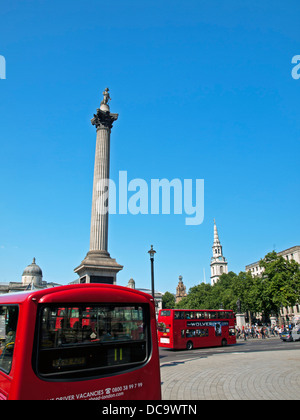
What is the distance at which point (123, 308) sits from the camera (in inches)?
231

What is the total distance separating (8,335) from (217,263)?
136 metres

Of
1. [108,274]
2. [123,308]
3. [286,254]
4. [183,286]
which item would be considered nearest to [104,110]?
[108,274]

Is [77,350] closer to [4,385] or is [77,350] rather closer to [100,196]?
[4,385]

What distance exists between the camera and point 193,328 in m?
25.2

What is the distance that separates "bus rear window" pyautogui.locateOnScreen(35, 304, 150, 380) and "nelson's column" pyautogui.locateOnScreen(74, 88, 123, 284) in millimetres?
19639

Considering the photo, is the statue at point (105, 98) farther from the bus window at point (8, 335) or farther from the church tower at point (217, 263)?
the church tower at point (217, 263)

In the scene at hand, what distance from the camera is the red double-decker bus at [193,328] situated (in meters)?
24.1

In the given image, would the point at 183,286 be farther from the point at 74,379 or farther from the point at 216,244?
the point at 74,379

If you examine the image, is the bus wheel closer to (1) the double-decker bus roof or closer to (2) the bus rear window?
(2) the bus rear window

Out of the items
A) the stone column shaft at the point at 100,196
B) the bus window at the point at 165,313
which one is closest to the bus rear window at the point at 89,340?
the bus window at the point at 165,313

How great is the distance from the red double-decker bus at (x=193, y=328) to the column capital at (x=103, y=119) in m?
19.8

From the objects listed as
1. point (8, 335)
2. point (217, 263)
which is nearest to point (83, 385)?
point (8, 335)

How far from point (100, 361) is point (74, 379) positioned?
0.54m
